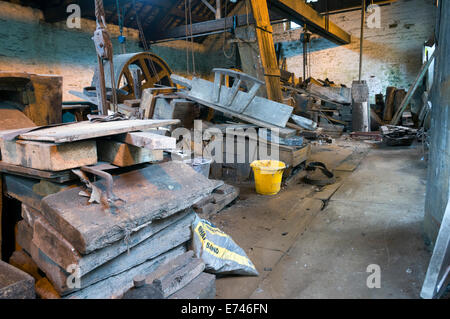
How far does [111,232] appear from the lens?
1704 mm

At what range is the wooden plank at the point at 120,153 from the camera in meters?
2.06

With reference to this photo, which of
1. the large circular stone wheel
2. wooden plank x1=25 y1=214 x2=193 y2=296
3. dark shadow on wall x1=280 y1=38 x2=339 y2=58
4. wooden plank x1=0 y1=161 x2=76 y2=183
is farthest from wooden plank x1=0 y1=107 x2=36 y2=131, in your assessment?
dark shadow on wall x1=280 y1=38 x2=339 y2=58

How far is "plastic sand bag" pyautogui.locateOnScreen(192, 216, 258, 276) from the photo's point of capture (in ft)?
7.53

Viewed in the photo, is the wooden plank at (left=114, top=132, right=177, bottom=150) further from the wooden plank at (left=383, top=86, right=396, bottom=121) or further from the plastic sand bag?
the wooden plank at (left=383, top=86, right=396, bottom=121)

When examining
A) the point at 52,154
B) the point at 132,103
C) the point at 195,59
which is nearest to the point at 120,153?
the point at 52,154

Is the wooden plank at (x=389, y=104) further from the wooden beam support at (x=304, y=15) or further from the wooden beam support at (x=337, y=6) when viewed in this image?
the wooden beam support at (x=337, y=6)

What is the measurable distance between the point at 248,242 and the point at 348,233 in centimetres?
103

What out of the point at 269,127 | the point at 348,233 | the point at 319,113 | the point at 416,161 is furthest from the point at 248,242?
the point at 319,113

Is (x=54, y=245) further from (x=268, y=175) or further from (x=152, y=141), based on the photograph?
(x=268, y=175)

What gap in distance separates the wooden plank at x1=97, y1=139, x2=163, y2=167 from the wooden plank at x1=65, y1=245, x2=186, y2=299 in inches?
29.0

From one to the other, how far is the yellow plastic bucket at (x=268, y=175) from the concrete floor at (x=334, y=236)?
149mm

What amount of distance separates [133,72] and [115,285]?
5.10 m

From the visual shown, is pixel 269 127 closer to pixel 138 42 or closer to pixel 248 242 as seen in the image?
pixel 248 242

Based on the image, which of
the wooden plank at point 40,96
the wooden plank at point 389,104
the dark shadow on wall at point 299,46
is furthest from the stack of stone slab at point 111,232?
the dark shadow on wall at point 299,46
